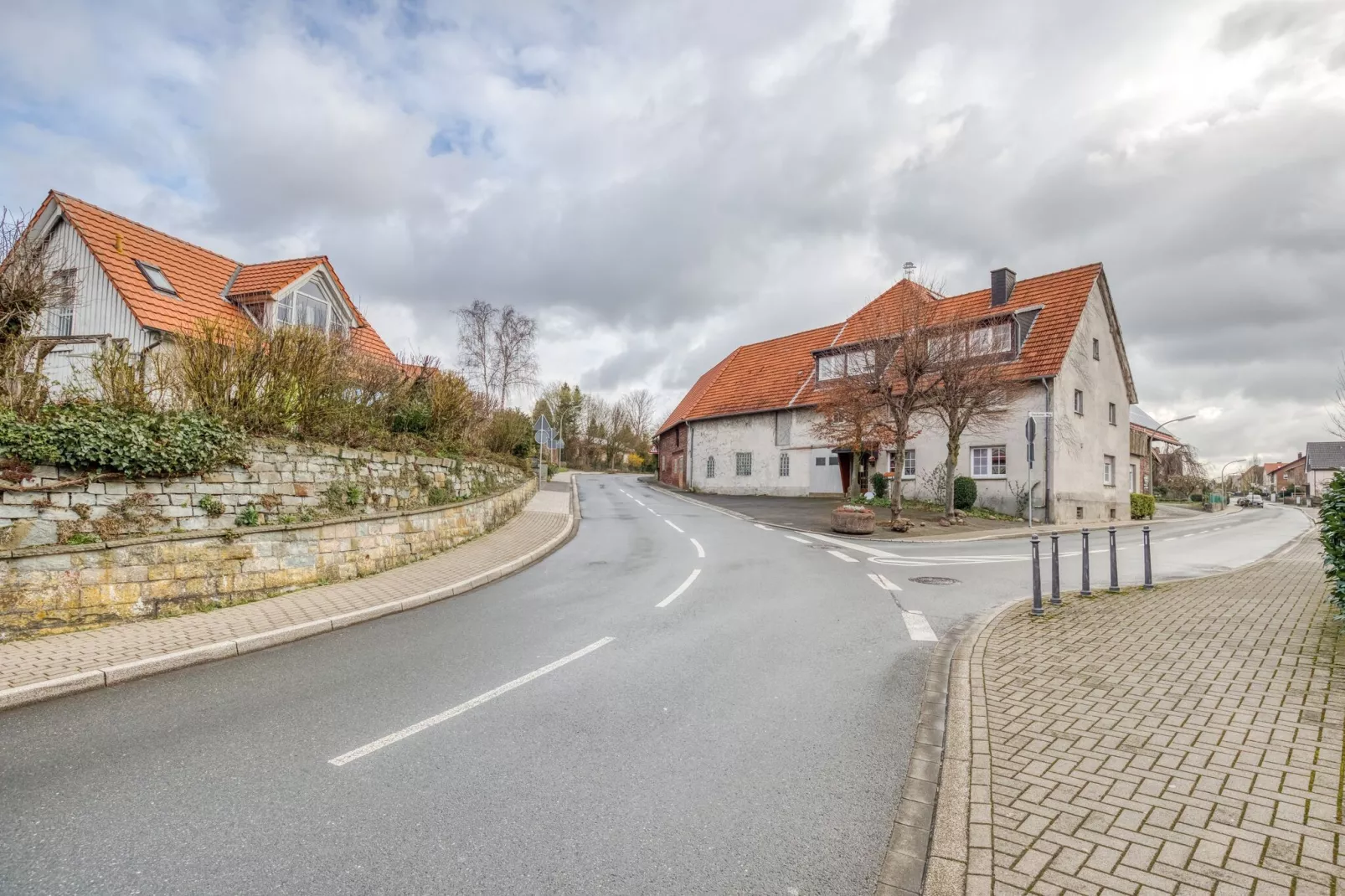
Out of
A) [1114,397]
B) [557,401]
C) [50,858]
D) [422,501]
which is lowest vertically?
[50,858]

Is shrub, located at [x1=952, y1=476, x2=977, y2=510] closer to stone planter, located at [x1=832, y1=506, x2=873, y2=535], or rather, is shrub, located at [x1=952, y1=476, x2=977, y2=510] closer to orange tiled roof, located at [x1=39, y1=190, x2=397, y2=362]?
stone planter, located at [x1=832, y1=506, x2=873, y2=535]

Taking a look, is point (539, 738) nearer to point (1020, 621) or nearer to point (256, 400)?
point (1020, 621)

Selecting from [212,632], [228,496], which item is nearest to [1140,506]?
[228,496]

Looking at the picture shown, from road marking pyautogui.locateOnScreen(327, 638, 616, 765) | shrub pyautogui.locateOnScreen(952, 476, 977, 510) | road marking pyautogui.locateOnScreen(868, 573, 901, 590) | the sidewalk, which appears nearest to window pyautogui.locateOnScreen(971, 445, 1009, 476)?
shrub pyautogui.locateOnScreen(952, 476, 977, 510)

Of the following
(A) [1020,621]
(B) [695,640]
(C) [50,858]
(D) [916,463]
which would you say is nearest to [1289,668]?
(A) [1020,621]

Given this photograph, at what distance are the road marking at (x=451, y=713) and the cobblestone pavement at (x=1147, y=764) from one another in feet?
10.9

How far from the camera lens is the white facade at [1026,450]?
26.4 m

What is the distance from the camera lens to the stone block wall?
23.6 ft

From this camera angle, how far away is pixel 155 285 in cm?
2028

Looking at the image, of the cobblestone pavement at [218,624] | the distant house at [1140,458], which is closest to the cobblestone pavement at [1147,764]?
the cobblestone pavement at [218,624]

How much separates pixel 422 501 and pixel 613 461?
2756 inches

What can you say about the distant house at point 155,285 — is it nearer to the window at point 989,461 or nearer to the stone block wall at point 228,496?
the stone block wall at point 228,496

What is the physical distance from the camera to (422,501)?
13.4 metres

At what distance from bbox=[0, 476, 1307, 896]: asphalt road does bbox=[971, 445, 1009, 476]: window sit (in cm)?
2117
